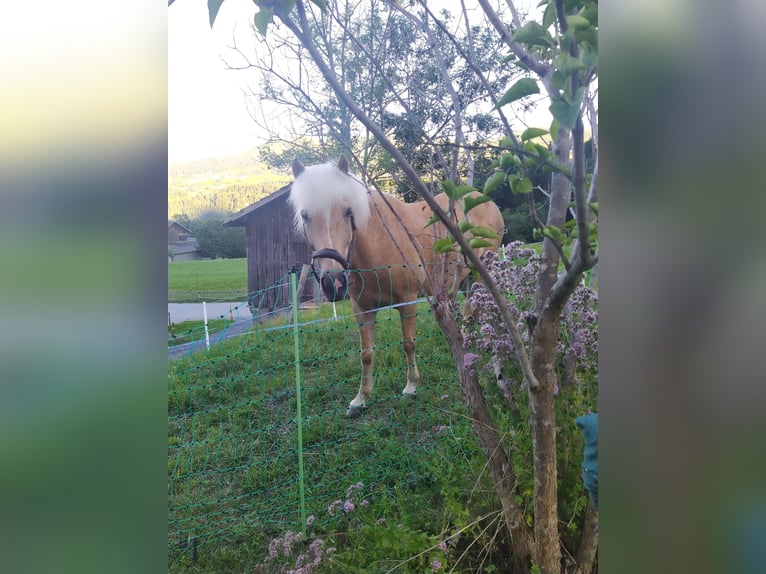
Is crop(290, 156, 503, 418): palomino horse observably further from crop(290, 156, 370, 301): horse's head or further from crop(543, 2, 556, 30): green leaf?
crop(543, 2, 556, 30): green leaf

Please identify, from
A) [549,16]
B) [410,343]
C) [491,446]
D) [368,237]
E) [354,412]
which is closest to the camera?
[549,16]

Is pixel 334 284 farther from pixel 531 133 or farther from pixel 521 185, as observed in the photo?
pixel 531 133

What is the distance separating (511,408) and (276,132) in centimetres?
113

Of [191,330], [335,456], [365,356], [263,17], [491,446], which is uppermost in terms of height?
[263,17]

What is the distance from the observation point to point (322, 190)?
164cm

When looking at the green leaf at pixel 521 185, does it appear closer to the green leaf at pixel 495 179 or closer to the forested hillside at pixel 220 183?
the green leaf at pixel 495 179

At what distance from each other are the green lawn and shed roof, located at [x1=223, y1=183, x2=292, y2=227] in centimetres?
11

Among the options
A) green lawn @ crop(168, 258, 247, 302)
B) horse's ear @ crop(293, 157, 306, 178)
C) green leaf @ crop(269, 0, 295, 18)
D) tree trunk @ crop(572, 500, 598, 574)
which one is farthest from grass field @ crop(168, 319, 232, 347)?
tree trunk @ crop(572, 500, 598, 574)

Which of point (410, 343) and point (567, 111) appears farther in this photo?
point (410, 343)

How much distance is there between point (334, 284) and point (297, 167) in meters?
0.41

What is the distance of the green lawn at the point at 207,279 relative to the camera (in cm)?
134

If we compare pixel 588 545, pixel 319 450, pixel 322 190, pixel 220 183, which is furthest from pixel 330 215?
pixel 588 545

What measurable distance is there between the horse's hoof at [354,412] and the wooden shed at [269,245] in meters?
0.89
